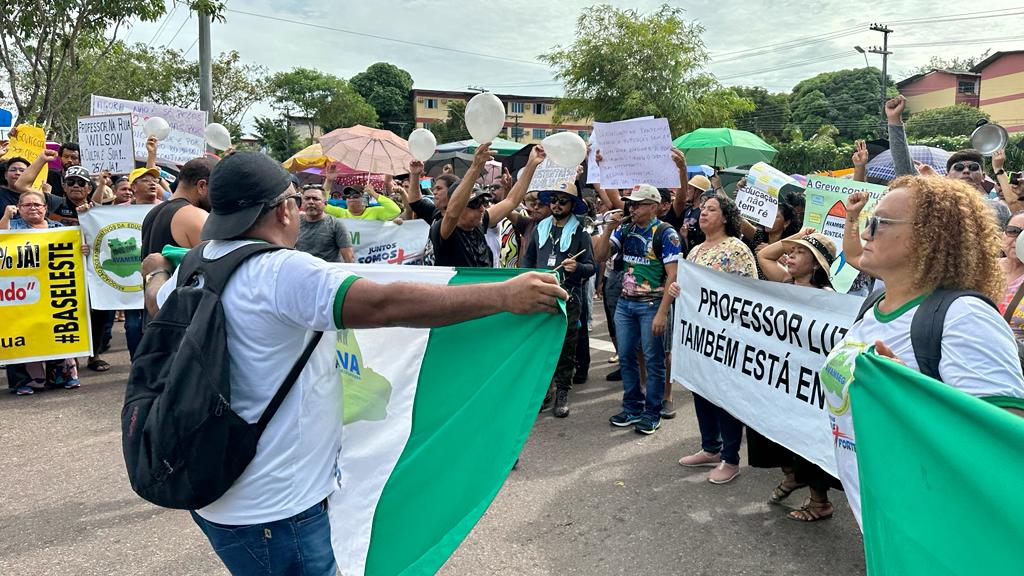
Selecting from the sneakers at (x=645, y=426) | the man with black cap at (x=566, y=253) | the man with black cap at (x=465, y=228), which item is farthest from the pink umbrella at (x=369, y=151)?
the sneakers at (x=645, y=426)

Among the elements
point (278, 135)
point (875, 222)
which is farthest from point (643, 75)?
point (278, 135)

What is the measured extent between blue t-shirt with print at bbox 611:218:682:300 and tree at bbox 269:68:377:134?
66.5 meters

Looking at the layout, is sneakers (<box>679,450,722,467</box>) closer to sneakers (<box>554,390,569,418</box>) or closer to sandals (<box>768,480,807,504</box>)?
sandals (<box>768,480,807,504</box>)

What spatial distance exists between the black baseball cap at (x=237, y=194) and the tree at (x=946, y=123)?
62.7 meters

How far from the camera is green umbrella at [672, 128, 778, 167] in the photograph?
42.7 ft

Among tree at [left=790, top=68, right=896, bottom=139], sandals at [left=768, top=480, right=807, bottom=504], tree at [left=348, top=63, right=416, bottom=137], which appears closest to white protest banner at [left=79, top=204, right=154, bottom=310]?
sandals at [left=768, top=480, right=807, bottom=504]

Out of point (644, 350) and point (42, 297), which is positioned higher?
point (42, 297)

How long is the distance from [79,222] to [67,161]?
3639 millimetres

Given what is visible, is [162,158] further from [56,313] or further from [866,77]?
[866,77]

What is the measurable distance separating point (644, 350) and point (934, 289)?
3.25 m

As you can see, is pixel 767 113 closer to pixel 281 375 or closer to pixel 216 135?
pixel 216 135

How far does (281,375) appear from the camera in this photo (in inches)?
70.9

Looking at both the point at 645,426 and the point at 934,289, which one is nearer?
the point at 934,289

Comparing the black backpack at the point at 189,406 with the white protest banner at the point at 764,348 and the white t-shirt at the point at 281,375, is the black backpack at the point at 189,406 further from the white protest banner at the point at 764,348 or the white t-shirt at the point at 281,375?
the white protest banner at the point at 764,348
